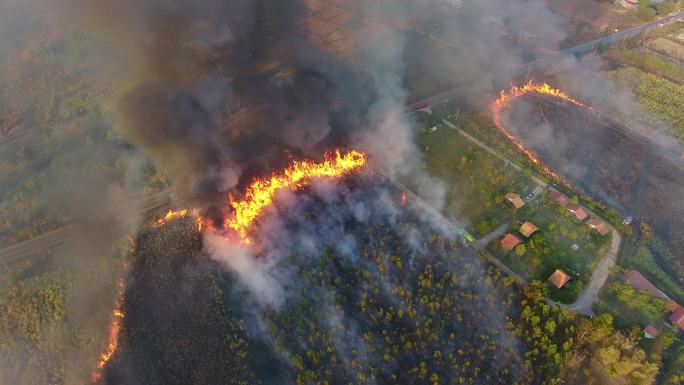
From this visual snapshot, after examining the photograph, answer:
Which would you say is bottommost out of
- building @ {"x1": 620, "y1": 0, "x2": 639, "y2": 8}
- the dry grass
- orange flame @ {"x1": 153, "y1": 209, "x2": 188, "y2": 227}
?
orange flame @ {"x1": 153, "y1": 209, "x2": 188, "y2": 227}

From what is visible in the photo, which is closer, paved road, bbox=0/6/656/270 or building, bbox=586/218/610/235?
paved road, bbox=0/6/656/270

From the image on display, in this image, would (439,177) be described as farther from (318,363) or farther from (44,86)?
(44,86)

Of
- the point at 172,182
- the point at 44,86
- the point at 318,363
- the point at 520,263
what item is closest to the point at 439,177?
the point at 520,263

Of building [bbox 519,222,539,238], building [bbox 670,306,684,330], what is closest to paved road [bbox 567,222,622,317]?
building [bbox 670,306,684,330]

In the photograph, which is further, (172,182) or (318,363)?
(172,182)

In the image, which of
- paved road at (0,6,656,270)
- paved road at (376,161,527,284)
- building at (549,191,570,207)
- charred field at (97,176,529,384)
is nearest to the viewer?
charred field at (97,176,529,384)

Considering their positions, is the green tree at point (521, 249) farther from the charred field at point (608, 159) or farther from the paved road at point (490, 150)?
the charred field at point (608, 159)

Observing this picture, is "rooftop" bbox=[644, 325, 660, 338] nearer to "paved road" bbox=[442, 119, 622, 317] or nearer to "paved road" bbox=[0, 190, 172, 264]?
"paved road" bbox=[442, 119, 622, 317]
